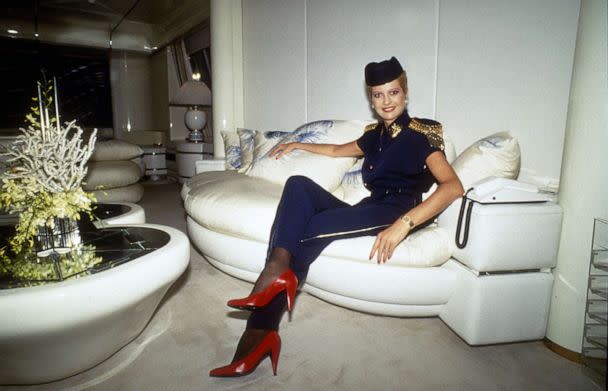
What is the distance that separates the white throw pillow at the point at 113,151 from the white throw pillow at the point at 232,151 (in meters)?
1.68

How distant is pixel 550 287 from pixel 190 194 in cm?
208

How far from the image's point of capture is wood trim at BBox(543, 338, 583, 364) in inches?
60.8

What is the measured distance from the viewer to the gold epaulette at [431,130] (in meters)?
1.69

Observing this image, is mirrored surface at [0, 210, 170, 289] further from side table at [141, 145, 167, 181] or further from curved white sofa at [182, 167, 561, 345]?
side table at [141, 145, 167, 181]

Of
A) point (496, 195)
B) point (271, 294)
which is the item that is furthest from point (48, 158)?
point (496, 195)

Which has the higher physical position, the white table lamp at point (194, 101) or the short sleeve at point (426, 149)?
the white table lamp at point (194, 101)

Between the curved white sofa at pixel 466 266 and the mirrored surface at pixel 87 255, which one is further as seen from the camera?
the curved white sofa at pixel 466 266

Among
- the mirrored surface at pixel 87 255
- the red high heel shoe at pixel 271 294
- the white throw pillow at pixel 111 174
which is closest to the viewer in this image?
the mirrored surface at pixel 87 255

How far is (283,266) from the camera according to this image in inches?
59.2

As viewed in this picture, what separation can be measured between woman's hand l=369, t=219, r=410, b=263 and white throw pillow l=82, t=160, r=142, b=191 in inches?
134

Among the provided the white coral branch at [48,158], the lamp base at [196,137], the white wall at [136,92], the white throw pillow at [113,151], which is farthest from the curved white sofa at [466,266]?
the white wall at [136,92]

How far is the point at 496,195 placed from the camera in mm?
1552

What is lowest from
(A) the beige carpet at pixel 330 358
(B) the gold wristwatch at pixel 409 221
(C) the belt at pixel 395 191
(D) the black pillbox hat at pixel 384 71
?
(A) the beige carpet at pixel 330 358

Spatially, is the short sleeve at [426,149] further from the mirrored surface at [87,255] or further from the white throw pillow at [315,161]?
the mirrored surface at [87,255]
